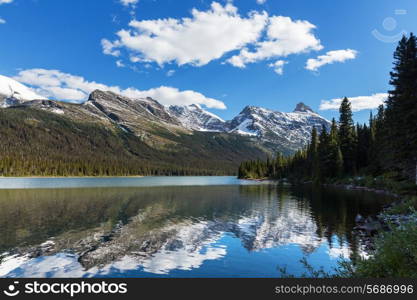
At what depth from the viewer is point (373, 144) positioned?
3297 inches

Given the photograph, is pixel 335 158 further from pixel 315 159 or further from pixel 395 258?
pixel 395 258

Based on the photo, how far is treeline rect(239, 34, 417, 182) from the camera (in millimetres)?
45500

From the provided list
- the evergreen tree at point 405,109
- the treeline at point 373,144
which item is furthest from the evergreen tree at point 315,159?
the evergreen tree at point 405,109

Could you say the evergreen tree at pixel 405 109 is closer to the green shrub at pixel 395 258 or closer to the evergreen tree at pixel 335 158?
the green shrub at pixel 395 258

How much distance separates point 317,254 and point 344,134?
86.2m

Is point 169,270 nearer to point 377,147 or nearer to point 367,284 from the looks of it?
point 367,284

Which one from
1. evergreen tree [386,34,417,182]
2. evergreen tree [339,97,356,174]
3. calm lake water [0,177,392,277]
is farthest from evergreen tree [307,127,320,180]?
calm lake water [0,177,392,277]

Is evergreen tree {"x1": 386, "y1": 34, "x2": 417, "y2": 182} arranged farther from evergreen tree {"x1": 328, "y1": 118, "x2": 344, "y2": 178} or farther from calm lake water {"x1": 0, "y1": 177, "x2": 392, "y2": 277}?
evergreen tree {"x1": 328, "y1": 118, "x2": 344, "y2": 178}

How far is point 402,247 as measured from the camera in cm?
994

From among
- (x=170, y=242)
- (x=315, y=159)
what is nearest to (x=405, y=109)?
(x=170, y=242)

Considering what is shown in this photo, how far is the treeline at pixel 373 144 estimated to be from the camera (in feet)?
149


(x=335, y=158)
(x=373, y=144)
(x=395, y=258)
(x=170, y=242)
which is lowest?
(x=170, y=242)

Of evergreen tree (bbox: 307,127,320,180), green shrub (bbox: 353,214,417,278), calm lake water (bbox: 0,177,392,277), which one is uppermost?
evergreen tree (bbox: 307,127,320,180)

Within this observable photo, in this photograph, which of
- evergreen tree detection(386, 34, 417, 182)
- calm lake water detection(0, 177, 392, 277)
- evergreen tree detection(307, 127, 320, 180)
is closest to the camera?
calm lake water detection(0, 177, 392, 277)
